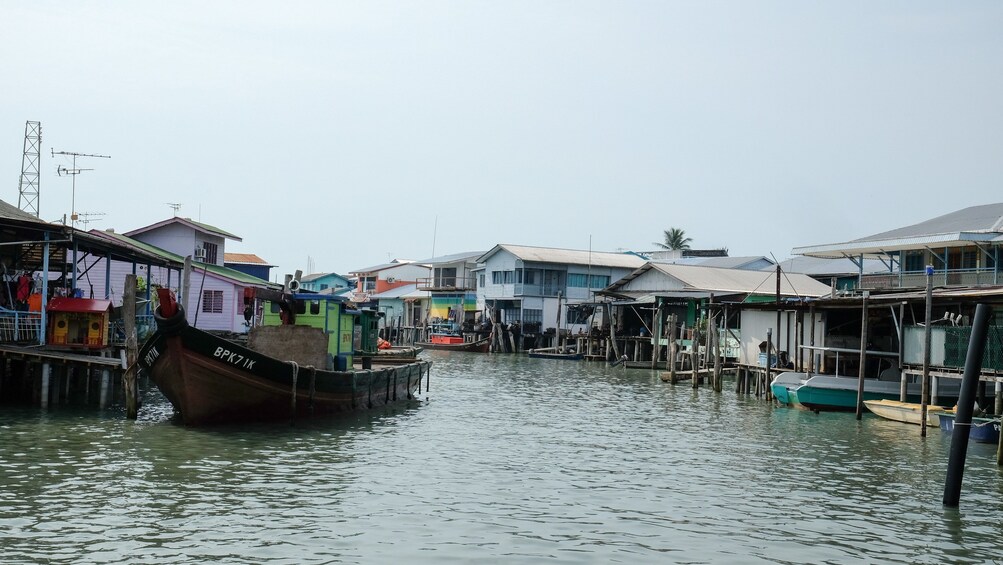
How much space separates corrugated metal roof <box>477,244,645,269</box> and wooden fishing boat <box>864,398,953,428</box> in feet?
145

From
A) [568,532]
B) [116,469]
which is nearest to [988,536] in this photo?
[568,532]

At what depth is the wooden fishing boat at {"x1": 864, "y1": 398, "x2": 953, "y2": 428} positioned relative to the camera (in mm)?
24906

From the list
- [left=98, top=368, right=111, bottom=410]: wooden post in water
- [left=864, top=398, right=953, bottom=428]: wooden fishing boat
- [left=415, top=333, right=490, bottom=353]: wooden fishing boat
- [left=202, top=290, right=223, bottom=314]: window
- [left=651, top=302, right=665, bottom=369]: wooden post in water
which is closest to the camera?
[left=98, top=368, right=111, bottom=410]: wooden post in water

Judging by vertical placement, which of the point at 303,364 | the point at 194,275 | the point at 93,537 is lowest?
the point at 93,537

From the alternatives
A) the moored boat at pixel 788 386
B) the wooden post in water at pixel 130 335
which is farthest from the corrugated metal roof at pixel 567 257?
the wooden post in water at pixel 130 335

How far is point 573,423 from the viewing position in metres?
25.9

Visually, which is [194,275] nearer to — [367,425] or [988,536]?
[367,425]

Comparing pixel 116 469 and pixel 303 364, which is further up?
pixel 303 364

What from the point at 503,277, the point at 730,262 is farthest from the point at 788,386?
the point at 730,262

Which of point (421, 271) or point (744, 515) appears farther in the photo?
point (421, 271)

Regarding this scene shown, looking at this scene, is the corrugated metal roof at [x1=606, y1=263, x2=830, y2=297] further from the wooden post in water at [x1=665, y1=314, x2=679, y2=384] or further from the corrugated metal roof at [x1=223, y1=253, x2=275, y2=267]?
the corrugated metal roof at [x1=223, y1=253, x2=275, y2=267]

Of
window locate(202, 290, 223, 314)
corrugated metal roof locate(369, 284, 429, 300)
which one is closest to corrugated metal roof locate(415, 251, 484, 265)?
corrugated metal roof locate(369, 284, 429, 300)

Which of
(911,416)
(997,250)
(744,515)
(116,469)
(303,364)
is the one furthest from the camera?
(997,250)

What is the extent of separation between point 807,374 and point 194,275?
28.5 metres
